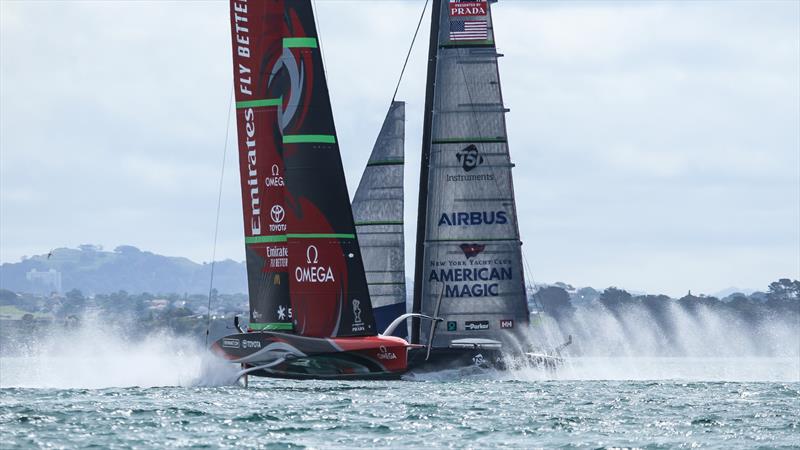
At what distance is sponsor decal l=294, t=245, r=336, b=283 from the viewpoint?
4353 centimetres

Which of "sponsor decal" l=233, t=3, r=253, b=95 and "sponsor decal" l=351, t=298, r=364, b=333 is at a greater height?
"sponsor decal" l=233, t=3, r=253, b=95

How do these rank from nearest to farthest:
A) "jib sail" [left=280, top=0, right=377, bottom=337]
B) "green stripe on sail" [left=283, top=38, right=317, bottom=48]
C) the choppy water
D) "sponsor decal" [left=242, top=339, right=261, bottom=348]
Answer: the choppy water, "sponsor decal" [left=242, top=339, right=261, bottom=348], "jib sail" [left=280, top=0, right=377, bottom=337], "green stripe on sail" [left=283, top=38, right=317, bottom=48]

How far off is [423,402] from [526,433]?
7380 mm

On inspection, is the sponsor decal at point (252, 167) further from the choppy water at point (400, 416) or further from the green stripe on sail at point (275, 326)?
the choppy water at point (400, 416)

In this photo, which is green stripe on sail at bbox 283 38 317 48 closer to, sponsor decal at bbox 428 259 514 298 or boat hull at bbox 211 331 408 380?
boat hull at bbox 211 331 408 380

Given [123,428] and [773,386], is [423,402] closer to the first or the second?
[123,428]

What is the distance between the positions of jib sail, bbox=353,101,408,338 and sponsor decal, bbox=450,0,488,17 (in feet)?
16.9

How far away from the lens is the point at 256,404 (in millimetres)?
38344

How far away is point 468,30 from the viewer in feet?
167

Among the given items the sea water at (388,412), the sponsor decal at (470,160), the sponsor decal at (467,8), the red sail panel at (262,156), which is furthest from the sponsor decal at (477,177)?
the red sail panel at (262,156)

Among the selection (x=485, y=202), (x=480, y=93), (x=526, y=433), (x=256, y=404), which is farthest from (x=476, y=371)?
(x=526, y=433)

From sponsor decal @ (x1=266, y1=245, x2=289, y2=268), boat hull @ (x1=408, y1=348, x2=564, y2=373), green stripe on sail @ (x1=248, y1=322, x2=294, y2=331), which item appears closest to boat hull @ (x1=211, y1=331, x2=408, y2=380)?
green stripe on sail @ (x1=248, y1=322, x2=294, y2=331)

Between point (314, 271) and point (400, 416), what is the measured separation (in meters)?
8.97

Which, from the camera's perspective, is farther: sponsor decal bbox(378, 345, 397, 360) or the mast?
the mast
